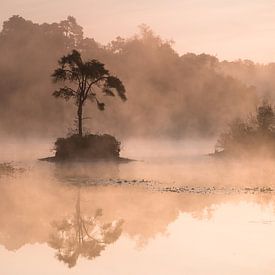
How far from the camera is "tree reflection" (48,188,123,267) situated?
17.5 m

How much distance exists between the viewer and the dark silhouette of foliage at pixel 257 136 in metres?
60.0

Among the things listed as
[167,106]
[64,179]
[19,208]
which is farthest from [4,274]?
[167,106]

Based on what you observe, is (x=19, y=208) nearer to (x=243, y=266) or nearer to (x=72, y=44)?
(x=243, y=266)

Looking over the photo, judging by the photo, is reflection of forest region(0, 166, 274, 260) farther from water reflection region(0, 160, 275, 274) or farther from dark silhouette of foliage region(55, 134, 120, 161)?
dark silhouette of foliage region(55, 134, 120, 161)

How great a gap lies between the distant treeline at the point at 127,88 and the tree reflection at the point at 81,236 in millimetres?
87916

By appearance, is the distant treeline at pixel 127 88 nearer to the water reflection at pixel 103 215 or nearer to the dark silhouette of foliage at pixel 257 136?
the dark silhouette of foliage at pixel 257 136

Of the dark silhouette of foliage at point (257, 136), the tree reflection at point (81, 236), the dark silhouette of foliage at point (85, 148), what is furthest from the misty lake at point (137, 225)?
the dark silhouette of foliage at point (257, 136)

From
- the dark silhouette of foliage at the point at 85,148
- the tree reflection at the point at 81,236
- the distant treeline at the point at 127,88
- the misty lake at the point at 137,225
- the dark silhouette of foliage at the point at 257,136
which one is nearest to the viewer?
the misty lake at the point at 137,225

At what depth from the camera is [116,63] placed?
424 ft

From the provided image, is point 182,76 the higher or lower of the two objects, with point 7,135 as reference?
higher

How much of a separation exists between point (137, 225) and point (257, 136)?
39491mm

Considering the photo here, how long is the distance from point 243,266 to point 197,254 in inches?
65.1

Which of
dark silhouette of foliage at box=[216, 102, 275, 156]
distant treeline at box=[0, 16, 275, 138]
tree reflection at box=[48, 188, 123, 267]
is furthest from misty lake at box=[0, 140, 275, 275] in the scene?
distant treeline at box=[0, 16, 275, 138]

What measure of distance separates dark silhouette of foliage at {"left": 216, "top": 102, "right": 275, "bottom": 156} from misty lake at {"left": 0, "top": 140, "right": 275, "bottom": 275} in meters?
19.8
